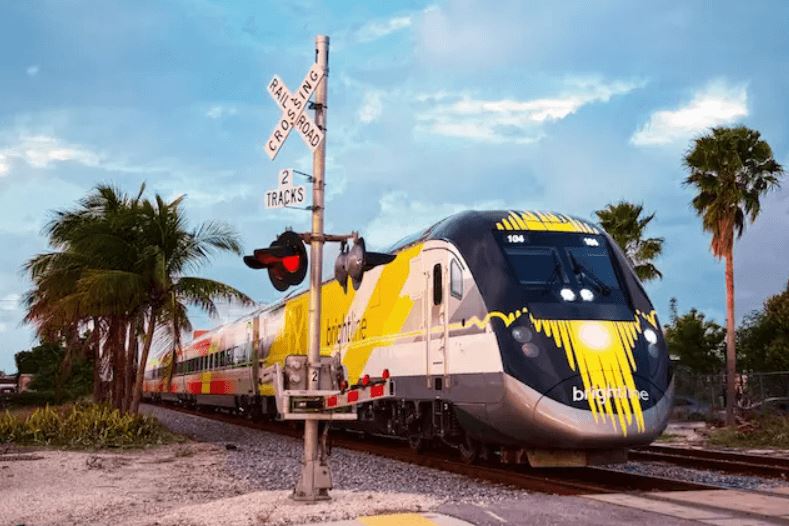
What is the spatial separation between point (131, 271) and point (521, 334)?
13870mm

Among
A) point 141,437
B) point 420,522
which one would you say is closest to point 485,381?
point 420,522

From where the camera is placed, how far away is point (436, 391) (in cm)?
1412

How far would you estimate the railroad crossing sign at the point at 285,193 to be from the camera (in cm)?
995

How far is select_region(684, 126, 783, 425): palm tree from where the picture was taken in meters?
31.8

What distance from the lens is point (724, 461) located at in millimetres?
15531

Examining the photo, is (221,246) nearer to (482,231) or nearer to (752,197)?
(482,231)

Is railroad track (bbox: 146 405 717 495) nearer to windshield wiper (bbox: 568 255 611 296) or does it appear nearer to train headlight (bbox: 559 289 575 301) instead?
train headlight (bbox: 559 289 575 301)

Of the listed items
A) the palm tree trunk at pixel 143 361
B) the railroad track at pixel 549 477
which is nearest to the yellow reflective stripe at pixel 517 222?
the railroad track at pixel 549 477

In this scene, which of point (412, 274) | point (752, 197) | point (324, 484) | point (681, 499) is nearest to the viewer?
point (324, 484)

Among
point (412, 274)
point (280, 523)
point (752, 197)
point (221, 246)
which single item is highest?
point (752, 197)

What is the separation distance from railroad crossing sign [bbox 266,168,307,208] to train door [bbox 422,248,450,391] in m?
4.39

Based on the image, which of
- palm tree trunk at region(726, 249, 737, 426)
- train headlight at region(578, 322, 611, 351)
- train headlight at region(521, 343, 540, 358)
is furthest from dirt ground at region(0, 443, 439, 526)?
palm tree trunk at region(726, 249, 737, 426)

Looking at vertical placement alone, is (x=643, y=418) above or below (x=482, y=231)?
below

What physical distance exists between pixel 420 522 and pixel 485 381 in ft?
13.9
